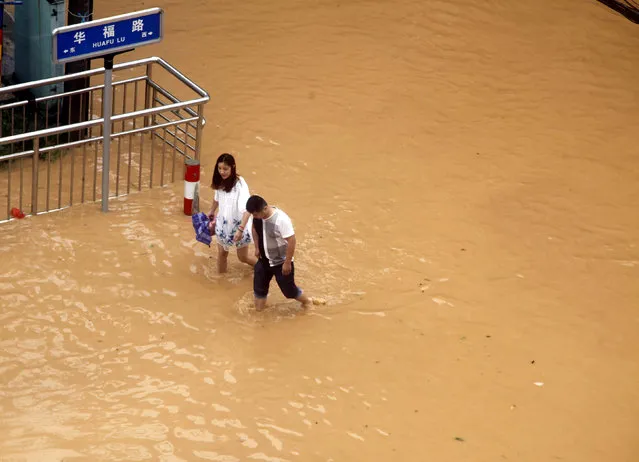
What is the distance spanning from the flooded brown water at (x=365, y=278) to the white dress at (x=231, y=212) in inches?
18.2

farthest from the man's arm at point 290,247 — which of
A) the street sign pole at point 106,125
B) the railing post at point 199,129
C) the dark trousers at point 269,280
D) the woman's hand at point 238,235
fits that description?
the railing post at point 199,129

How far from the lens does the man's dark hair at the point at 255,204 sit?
27.0 feet

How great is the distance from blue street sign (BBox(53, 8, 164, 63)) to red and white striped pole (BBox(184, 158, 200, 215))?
1.27 m

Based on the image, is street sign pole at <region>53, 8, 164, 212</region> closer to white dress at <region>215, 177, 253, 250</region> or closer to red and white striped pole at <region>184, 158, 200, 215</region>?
red and white striped pole at <region>184, 158, 200, 215</region>

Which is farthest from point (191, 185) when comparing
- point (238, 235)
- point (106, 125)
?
point (238, 235)

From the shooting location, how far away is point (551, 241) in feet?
34.5

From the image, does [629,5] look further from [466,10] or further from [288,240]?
[288,240]

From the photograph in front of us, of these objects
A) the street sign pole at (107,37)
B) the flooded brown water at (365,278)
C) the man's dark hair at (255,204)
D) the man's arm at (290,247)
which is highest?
the street sign pole at (107,37)

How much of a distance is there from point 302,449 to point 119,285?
261 cm

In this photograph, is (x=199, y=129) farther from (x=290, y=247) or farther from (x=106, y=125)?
(x=290, y=247)

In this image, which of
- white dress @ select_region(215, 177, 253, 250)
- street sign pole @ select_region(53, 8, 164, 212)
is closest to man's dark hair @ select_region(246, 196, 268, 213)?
white dress @ select_region(215, 177, 253, 250)

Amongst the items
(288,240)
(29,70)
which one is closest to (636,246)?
(288,240)

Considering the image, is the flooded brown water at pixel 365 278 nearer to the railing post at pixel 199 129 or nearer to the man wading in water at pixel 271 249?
the man wading in water at pixel 271 249

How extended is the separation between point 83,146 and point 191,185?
57.0 inches
